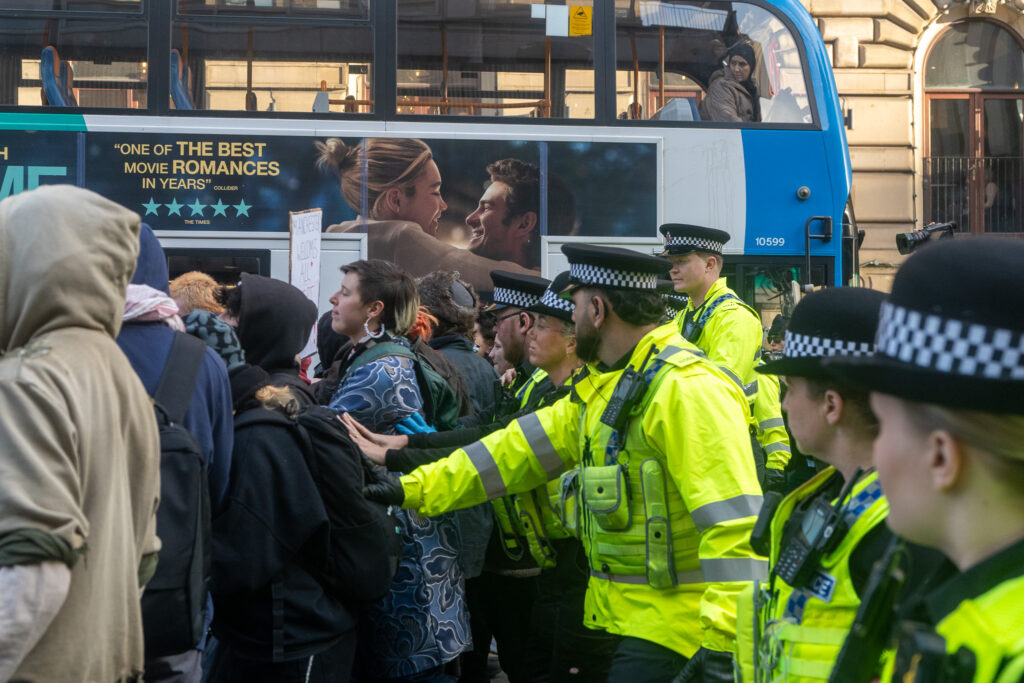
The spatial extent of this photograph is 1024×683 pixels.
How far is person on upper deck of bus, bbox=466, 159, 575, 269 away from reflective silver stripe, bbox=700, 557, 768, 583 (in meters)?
6.21

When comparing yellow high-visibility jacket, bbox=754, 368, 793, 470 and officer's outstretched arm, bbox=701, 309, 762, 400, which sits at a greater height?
officer's outstretched arm, bbox=701, 309, 762, 400

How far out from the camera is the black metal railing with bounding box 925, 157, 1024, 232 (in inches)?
707

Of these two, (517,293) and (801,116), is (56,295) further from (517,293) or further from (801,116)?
(801,116)

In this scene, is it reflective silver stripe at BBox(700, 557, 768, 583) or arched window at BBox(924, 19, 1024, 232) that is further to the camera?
arched window at BBox(924, 19, 1024, 232)

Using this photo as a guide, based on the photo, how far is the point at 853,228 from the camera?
30.3 ft

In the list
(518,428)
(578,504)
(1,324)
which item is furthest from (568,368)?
(1,324)

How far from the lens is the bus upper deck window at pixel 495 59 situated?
29.2 ft

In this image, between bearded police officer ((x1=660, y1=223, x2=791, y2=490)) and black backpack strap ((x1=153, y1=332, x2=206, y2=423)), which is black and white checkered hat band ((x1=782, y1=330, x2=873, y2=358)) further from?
bearded police officer ((x1=660, y1=223, x2=791, y2=490))

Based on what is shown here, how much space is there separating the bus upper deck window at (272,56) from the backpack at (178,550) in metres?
6.52

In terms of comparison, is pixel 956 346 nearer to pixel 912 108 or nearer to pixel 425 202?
pixel 425 202

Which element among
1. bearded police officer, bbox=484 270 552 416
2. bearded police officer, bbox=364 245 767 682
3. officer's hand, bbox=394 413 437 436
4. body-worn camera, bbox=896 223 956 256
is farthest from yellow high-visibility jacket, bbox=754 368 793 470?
bearded police officer, bbox=364 245 767 682

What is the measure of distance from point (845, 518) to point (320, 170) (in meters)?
7.30

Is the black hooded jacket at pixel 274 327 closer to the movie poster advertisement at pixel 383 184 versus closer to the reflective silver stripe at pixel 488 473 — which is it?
the reflective silver stripe at pixel 488 473

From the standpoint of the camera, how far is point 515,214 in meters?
9.02
